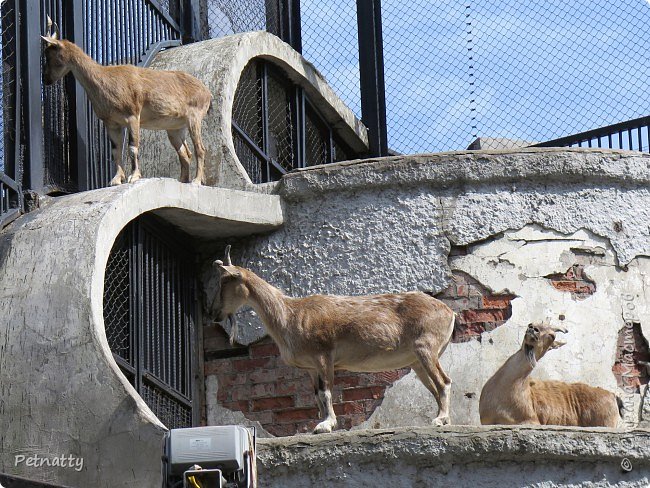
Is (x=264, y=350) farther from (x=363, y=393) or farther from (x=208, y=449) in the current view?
(x=208, y=449)

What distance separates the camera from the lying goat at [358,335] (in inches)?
398

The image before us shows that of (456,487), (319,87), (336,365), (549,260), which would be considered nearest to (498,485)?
(456,487)

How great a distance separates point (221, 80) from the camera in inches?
496

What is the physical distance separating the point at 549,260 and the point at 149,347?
282 cm

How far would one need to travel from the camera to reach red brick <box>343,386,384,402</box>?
11062mm

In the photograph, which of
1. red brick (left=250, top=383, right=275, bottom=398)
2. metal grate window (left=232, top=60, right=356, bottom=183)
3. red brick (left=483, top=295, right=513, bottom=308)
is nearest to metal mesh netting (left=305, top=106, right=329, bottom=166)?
metal grate window (left=232, top=60, right=356, bottom=183)

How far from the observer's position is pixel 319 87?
14641 mm

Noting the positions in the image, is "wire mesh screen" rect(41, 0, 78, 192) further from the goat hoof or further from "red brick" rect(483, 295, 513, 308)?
the goat hoof

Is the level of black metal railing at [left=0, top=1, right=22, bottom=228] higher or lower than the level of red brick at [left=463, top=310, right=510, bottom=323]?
higher

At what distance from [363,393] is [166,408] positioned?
4.44 feet

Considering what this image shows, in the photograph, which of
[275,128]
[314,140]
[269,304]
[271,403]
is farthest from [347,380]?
[314,140]

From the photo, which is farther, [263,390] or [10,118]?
[263,390]

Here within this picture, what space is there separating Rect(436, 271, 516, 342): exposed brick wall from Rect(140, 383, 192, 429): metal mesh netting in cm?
195

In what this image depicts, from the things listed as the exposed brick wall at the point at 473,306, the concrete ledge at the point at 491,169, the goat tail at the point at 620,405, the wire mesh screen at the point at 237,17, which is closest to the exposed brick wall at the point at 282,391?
the exposed brick wall at the point at 473,306
